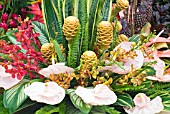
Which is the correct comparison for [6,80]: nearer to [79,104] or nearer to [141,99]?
[79,104]

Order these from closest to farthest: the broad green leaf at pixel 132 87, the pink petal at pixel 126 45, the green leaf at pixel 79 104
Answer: the green leaf at pixel 79 104
the broad green leaf at pixel 132 87
the pink petal at pixel 126 45

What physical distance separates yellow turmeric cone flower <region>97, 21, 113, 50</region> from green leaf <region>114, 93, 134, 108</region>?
0.17 m

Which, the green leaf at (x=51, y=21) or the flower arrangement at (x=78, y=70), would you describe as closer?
the flower arrangement at (x=78, y=70)

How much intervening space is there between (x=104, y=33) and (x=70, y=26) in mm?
109

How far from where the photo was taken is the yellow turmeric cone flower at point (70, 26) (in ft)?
3.85

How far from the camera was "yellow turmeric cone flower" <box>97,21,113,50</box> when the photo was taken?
3.94 ft

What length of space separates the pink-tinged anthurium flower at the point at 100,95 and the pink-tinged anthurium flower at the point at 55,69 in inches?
2.9

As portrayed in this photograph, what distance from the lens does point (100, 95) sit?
1.12 meters

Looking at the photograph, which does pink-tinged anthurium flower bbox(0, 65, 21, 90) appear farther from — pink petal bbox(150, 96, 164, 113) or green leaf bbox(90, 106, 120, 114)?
pink petal bbox(150, 96, 164, 113)

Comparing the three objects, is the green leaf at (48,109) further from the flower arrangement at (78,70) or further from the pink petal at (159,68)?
the pink petal at (159,68)

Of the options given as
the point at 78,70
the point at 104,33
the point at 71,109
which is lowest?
the point at 71,109

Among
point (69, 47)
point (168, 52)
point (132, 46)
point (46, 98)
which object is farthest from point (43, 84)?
point (168, 52)

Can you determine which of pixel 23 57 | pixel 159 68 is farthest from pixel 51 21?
pixel 159 68

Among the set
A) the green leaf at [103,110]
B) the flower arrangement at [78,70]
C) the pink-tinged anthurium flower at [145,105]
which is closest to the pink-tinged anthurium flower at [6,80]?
the flower arrangement at [78,70]
